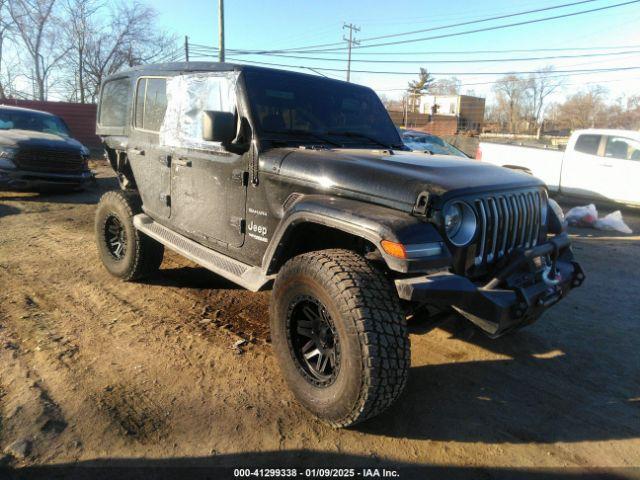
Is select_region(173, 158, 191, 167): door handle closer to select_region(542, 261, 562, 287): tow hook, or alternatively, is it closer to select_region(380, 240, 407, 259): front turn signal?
select_region(380, 240, 407, 259): front turn signal

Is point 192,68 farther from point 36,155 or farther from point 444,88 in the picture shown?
point 444,88

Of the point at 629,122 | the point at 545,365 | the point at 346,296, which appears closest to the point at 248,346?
the point at 346,296

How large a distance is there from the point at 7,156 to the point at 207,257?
7370mm

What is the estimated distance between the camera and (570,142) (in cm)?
1039

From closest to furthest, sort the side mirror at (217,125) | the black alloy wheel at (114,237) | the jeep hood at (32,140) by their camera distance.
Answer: the side mirror at (217,125)
the black alloy wheel at (114,237)
the jeep hood at (32,140)

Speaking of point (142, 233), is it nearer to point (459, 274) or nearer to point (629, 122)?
point (459, 274)

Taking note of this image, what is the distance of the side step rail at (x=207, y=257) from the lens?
3094 millimetres

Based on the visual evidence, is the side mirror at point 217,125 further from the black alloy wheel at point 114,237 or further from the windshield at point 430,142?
the windshield at point 430,142

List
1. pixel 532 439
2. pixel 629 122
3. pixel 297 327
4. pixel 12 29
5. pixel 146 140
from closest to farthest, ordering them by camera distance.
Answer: pixel 532 439, pixel 297 327, pixel 146 140, pixel 12 29, pixel 629 122

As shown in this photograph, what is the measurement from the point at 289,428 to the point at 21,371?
1.85 m

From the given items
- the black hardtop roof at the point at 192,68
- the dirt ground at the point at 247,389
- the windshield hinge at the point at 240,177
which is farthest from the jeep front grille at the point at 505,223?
the black hardtop roof at the point at 192,68

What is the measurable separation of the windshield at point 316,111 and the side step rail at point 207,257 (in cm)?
100

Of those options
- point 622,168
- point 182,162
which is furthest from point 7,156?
point 622,168

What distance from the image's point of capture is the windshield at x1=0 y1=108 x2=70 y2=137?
389 inches
